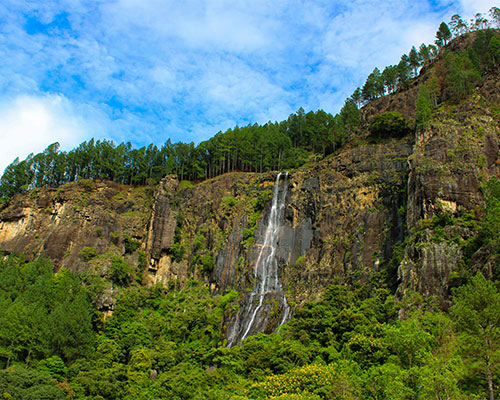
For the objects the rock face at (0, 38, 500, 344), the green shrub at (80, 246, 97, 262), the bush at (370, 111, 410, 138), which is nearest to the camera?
the rock face at (0, 38, 500, 344)

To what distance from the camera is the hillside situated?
42969 mm

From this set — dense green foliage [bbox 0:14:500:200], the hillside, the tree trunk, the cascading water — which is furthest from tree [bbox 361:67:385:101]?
the tree trunk

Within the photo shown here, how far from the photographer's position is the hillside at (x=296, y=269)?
141 feet

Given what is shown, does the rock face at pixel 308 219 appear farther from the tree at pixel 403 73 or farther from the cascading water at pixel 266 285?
the tree at pixel 403 73

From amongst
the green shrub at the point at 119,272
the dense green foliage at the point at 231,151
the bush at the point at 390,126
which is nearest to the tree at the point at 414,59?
the dense green foliage at the point at 231,151

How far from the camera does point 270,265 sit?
71.4 m

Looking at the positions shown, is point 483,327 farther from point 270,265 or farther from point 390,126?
point 390,126

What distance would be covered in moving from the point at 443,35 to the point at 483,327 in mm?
94063

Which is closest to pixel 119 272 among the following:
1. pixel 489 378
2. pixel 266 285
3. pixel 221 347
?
pixel 266 285

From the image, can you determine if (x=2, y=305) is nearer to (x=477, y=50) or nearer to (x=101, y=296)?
(x=101, y=296)

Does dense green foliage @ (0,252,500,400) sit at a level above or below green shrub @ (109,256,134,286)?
below

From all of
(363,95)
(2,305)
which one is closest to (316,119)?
(363,95)

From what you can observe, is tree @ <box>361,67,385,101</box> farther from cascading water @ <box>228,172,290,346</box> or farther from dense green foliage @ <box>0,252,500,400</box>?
dense green foliage @ <box>0,252,500,400</box>

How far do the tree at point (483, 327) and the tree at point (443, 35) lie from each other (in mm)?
89357
